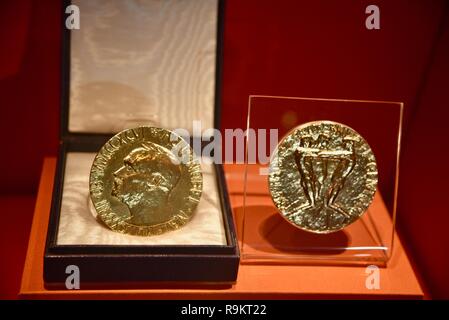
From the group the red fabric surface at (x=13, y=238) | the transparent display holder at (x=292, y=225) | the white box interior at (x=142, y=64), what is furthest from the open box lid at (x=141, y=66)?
the red fabric surface at (x=13, y=238)

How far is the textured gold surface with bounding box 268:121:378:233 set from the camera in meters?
1.57

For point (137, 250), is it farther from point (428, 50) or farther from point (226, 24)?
point (428, 50)

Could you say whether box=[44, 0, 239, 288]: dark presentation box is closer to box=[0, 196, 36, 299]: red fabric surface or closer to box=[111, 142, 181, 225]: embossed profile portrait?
box=[111, 142, 181, 225]: embossed profile portrait

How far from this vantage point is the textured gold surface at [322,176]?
5.16 ft

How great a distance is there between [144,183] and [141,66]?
0.37 metres

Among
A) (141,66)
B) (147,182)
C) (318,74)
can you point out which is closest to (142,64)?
(141,66)

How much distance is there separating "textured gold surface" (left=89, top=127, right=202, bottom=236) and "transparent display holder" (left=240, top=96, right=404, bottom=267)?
0.52 feet

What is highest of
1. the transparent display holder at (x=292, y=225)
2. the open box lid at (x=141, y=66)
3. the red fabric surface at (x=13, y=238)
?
the open box lid at (x=141, y=66)

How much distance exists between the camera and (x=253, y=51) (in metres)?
1.81

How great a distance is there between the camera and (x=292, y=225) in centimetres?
170

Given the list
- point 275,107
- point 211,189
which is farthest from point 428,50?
point 211,189

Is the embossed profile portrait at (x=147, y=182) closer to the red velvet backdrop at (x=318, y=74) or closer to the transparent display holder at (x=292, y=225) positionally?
the transparent display holder at (x=292, y=225)

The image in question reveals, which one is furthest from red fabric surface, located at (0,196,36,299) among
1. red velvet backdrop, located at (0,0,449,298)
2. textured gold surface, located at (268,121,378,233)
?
textured gold surface, located at (268,121,378,233)
